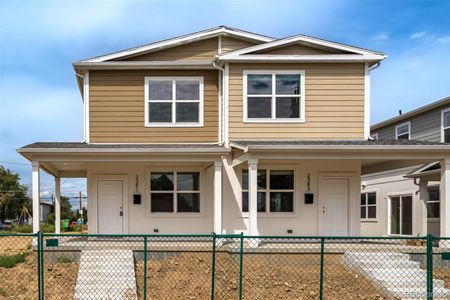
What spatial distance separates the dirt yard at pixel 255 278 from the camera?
909 cm

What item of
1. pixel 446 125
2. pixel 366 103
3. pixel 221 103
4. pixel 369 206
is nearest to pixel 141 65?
pixel 221 103

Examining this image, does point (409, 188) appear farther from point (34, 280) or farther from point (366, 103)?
point (34, 280)

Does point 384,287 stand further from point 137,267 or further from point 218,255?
point 137,267

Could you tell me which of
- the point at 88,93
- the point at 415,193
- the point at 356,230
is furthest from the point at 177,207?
the point at 415,193

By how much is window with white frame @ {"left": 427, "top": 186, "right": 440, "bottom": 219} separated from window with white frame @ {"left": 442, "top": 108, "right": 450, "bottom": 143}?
2.11m

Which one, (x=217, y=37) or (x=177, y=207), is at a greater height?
(x=217, y=37)

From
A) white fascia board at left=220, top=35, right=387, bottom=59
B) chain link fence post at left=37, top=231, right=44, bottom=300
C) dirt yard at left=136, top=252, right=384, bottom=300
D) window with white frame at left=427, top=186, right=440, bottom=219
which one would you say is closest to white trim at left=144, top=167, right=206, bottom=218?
dirt yard at left=136, top=252, right=384, bottom=300

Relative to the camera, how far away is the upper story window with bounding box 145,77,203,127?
13930 mm

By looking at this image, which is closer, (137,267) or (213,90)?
(137,267)

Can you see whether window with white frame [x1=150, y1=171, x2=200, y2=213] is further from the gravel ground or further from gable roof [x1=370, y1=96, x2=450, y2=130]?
gable roof [x1=370, y1=96, x2=450, y2=130]

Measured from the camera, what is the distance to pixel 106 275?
9.78 meters

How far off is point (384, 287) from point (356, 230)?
4.48 meters

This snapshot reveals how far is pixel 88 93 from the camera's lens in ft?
45.5

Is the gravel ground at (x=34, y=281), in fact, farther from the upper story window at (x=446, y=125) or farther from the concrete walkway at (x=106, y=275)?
the upper story window at (x=446, y=125)
